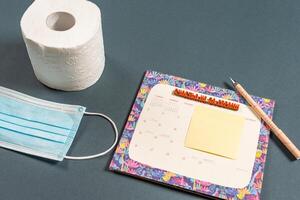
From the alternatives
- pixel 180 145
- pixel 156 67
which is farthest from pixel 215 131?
pixel 156 67

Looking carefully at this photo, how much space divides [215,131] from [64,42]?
0.29 meters

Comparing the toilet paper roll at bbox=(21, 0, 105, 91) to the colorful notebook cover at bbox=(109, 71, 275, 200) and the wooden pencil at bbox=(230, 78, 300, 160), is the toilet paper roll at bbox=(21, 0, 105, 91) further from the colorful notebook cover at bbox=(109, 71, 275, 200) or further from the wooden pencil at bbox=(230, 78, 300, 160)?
the wooden pencil at bbox=(230, 78, 300, 160)

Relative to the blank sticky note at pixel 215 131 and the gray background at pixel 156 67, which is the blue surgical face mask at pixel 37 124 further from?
the blank sticky note at pixel 215 131

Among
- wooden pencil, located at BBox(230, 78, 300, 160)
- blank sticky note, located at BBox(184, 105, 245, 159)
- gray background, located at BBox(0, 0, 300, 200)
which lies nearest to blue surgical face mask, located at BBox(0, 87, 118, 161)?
gray background, located at BBox(0, 0, 300, 200)

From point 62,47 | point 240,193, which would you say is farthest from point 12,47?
point 240,193

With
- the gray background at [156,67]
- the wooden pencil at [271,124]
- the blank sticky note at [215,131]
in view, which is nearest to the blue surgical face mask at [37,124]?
the gray background at [156,67]

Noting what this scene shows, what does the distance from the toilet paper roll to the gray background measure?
4cm

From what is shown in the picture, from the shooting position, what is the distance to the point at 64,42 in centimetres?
64

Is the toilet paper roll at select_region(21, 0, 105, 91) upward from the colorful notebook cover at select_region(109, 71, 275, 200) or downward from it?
upward

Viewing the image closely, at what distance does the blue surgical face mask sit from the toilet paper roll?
0.05 metres

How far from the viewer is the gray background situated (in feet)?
2.06

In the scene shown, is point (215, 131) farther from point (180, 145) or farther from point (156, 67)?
point (156, 67)

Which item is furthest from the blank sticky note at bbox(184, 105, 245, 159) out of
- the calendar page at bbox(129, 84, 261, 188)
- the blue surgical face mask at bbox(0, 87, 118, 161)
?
the blue surgical face mask at bbox(0, 87, 118, 161)

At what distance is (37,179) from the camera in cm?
63
